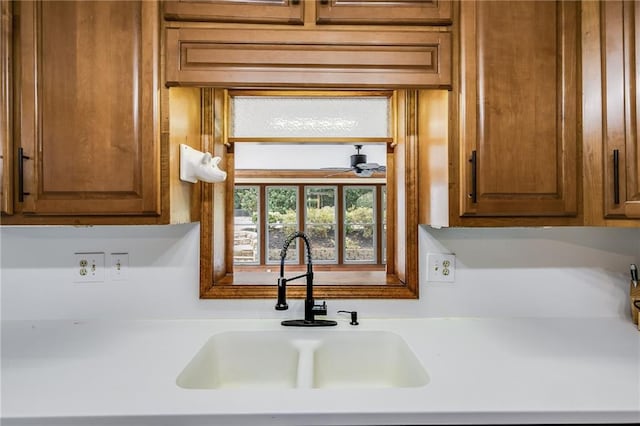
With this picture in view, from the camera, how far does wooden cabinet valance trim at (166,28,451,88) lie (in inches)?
42.2

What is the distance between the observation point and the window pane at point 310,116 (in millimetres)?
1530

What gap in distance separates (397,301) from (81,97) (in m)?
1.24

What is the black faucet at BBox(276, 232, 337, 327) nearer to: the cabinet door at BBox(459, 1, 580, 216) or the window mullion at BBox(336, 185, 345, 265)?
the cabinet door at BBox(459, 1, 580, 216)

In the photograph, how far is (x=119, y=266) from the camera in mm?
1384

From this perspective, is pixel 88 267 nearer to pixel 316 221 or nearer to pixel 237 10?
pixel 237 10

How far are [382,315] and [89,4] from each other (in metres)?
1.38

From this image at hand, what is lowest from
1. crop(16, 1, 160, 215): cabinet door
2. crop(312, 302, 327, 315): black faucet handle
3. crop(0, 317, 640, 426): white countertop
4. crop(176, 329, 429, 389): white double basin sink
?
crop(176, 329, 429, 389): white double basin sink

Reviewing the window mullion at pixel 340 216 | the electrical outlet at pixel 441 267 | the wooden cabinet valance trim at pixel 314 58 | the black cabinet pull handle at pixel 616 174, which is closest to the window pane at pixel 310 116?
the wooden cabinet valance trim at pixel 314 58

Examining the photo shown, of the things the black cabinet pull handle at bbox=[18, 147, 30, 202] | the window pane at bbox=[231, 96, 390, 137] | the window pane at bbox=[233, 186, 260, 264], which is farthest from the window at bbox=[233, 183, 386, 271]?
the black cabinet pull handle at bbox=[18, 147, 30, 202]

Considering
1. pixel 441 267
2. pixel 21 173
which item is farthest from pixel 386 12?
pixel 21 173

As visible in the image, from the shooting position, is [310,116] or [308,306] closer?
[308,306]

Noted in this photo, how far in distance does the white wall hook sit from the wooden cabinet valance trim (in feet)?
0.74

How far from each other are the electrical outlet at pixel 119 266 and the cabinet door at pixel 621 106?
1604 mm

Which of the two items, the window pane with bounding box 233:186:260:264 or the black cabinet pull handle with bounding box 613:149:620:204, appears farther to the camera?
the window pane with bounding box 233:186:260:264
